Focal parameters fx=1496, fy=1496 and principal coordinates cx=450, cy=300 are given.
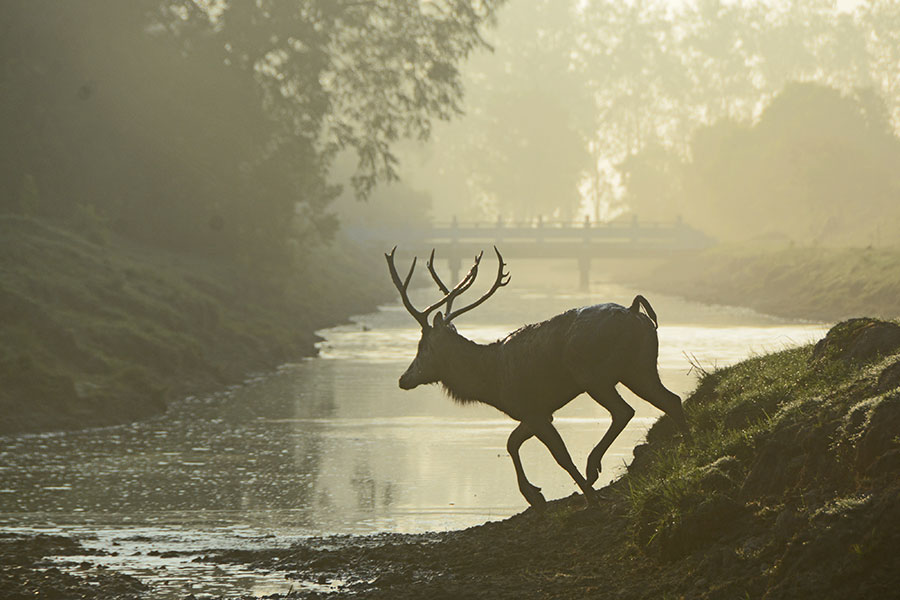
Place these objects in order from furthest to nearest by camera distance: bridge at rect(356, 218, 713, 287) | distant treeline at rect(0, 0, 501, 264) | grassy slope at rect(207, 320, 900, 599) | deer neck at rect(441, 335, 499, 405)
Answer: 1. bridge at rect(356, 218, 713, 287)
2. distant treeline at rect(0, 0, 501, 264)
3. deer neck at rect(441, 335, 499, 405)
4. grassy slope at rect(207, 320, 900, 599)

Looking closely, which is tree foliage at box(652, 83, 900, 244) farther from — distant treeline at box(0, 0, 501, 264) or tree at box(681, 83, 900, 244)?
distant treeline at box(0, 0, 501, 264)

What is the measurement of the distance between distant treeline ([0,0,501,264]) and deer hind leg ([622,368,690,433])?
30756 millimetres

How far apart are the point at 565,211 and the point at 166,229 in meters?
103

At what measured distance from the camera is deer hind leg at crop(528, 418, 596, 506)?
46.8 feet

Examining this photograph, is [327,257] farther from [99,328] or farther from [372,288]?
[99,328]

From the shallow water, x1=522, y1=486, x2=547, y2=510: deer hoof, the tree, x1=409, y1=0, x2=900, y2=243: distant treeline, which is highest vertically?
x1=409, y1=0, x2=900, y2=243: distant treeline

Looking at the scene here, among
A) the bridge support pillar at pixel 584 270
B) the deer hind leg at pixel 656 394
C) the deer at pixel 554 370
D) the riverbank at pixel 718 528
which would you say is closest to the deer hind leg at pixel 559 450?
the deer at pixel 554 370

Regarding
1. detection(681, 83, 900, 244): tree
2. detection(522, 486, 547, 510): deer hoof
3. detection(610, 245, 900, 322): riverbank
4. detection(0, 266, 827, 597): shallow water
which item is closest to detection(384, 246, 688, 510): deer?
detection(522, 486, 547, 510): deer hoof

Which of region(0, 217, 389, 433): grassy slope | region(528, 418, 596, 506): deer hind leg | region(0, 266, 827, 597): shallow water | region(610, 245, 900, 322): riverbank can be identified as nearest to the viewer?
region(528, 418, 596, 506): deer hind leg

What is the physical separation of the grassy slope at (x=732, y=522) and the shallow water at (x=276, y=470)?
1.57 metres

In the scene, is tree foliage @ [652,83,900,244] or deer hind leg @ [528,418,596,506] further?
tree foliage @ [652,83,900,244]

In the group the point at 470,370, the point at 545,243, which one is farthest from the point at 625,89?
the point at 470,370

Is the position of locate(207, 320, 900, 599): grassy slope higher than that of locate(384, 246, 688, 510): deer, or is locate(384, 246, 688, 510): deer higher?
locate(384, 246, 688, 510): deer

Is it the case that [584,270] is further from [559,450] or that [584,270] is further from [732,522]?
[732,522]
